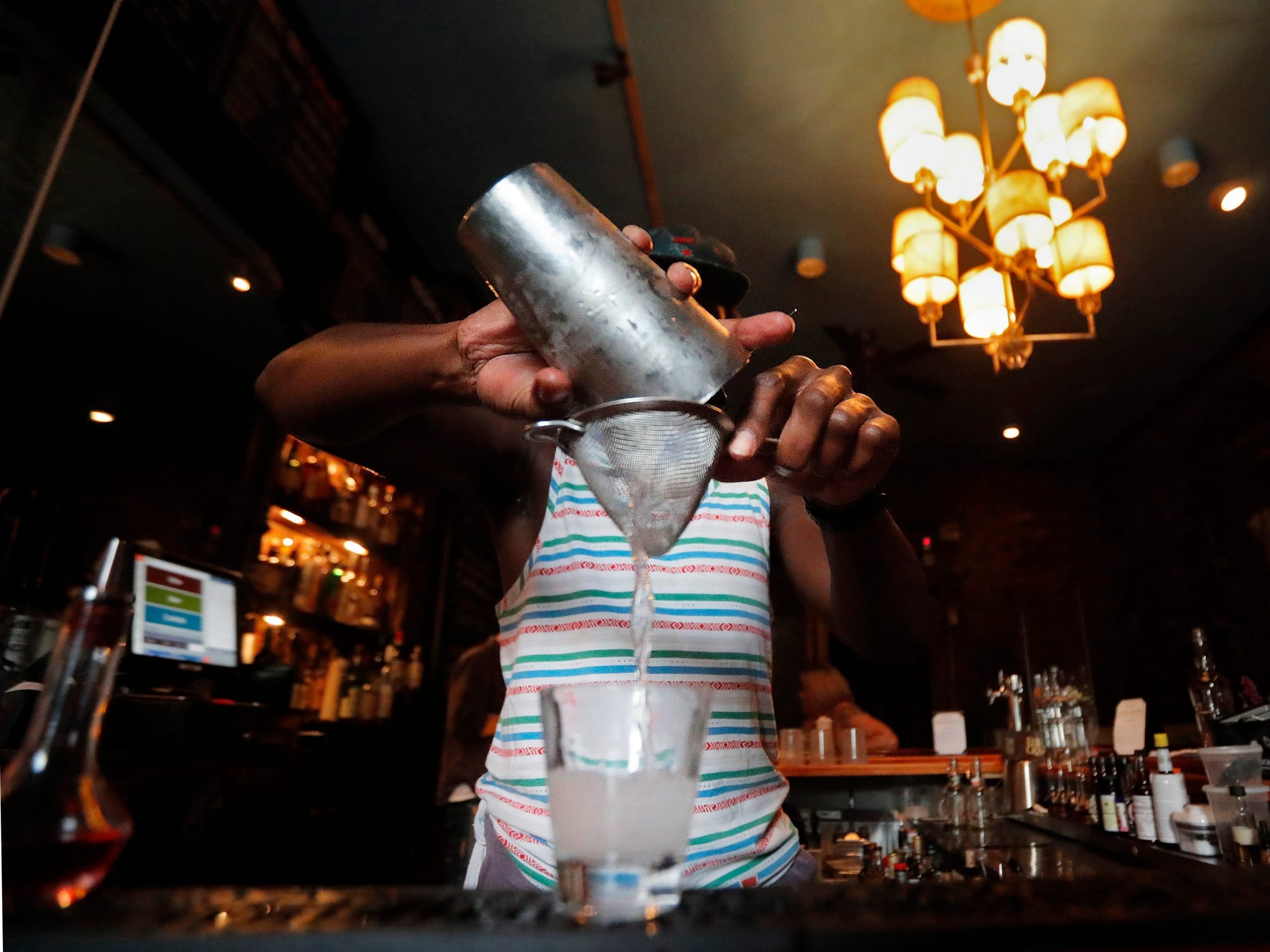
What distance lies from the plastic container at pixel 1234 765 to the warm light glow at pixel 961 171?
1.85 meters

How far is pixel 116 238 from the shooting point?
2.46 m

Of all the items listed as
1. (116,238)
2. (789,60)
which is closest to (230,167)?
(116,238)

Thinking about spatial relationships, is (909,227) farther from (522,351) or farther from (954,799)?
(522,351)

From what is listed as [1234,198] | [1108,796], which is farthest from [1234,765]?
[1234,198]

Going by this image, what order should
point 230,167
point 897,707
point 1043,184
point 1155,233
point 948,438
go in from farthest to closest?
point 897,707 → point 948,438 → point 1155,233 → point 1043,184 → point 230,167

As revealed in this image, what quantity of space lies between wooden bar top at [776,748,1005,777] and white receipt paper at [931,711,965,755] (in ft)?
0.18

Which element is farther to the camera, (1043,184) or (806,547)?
(1043,184)

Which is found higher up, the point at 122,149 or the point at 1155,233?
the point at 1155,233

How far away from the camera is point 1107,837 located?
7.02ft

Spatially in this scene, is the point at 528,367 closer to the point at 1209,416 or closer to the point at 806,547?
the point at 806,547

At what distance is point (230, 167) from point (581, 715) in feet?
8.11

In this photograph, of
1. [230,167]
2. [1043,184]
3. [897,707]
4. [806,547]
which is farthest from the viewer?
[897,707]

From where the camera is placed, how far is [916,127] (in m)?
2.47

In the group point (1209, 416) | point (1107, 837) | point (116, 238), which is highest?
point (1209, 416)
